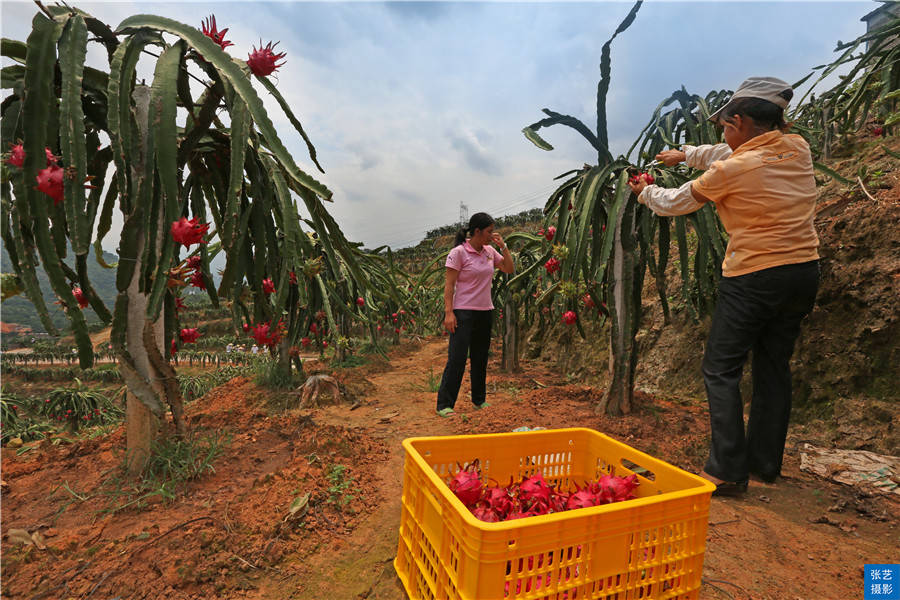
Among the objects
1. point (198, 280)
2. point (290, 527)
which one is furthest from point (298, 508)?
point (198, 280)

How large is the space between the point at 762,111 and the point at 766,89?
0.08 m

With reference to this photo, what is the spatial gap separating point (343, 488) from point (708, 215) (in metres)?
2.32

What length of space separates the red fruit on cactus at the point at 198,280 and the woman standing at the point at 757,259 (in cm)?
209

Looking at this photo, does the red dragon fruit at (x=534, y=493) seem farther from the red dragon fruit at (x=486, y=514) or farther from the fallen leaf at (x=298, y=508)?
the fallen leaf at (x=298, y=508)

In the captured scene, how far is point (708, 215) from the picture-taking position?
217 cm

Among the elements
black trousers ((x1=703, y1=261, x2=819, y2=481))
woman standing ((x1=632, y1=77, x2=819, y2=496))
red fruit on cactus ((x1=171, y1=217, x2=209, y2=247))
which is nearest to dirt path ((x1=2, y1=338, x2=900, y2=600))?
black trousers ((x1=703, y1=261, x2=819, y2=481))

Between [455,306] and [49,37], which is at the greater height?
[49,37]

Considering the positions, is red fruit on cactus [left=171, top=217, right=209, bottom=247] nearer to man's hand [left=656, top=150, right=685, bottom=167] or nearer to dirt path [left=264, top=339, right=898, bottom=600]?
A: dirt path [left=264, top=339, right=898, bottom=600]

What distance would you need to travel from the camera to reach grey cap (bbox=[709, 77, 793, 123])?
4.97 ft

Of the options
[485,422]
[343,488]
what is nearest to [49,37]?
[343,488]

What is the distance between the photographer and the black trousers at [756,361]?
1578 mm

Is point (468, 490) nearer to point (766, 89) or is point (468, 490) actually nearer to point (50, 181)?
point (50, 181)

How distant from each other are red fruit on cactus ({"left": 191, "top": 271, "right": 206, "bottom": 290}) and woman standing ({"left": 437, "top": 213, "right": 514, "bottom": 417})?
142cm

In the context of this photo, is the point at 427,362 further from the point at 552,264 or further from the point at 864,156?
the point at 864,156
